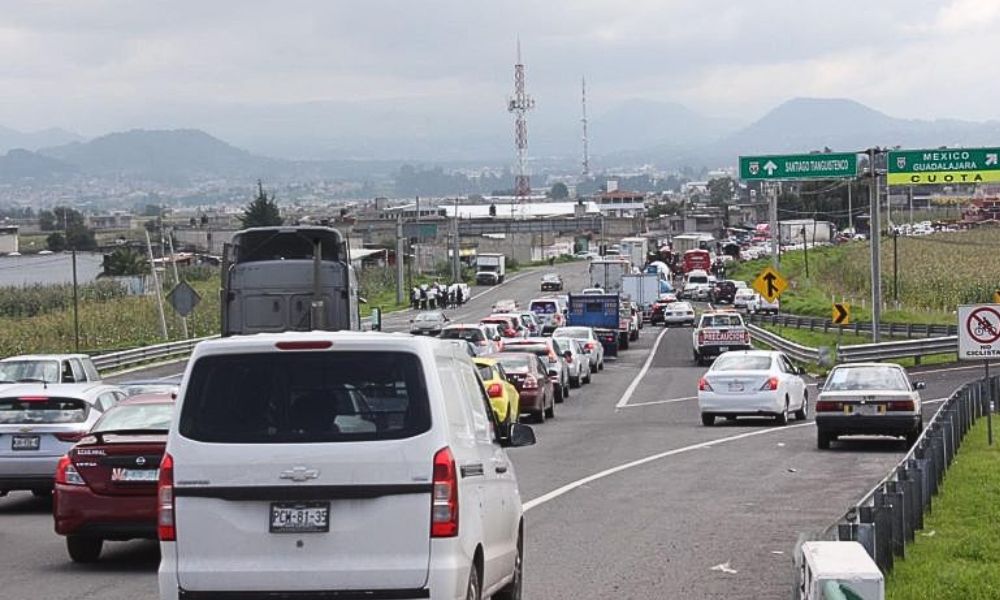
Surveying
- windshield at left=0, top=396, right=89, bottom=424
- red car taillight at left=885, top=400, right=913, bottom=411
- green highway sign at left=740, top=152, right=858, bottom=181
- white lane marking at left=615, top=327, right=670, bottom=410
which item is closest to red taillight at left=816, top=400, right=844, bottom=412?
red car taillight at left=885, top=400, right=913, bottom=411

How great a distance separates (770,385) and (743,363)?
0.72 metres

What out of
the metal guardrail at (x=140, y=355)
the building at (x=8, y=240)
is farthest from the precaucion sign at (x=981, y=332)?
the building at (x=8, y=240)

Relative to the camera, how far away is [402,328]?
8088 centimetres

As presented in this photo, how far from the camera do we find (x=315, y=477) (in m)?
9.58

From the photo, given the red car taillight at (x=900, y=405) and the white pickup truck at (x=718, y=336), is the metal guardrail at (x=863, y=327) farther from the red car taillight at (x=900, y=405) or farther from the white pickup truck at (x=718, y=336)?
the red car taillight at (x=900, y=405)

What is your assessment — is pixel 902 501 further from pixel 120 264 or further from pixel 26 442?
pixel 120 264

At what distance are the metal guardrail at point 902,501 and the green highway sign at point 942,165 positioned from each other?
1268 inches

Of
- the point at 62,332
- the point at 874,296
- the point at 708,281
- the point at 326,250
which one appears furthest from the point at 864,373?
the point at 708,281

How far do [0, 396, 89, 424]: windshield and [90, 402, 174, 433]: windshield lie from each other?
3558mm

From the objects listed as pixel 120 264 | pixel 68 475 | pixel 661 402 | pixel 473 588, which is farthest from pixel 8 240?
pixel 473 588

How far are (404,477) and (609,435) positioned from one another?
74.5 ft

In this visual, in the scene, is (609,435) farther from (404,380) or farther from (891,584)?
(404,380)

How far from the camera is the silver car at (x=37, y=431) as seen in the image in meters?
20.4

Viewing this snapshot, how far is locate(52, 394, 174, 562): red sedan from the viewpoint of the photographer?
51.4 ft
